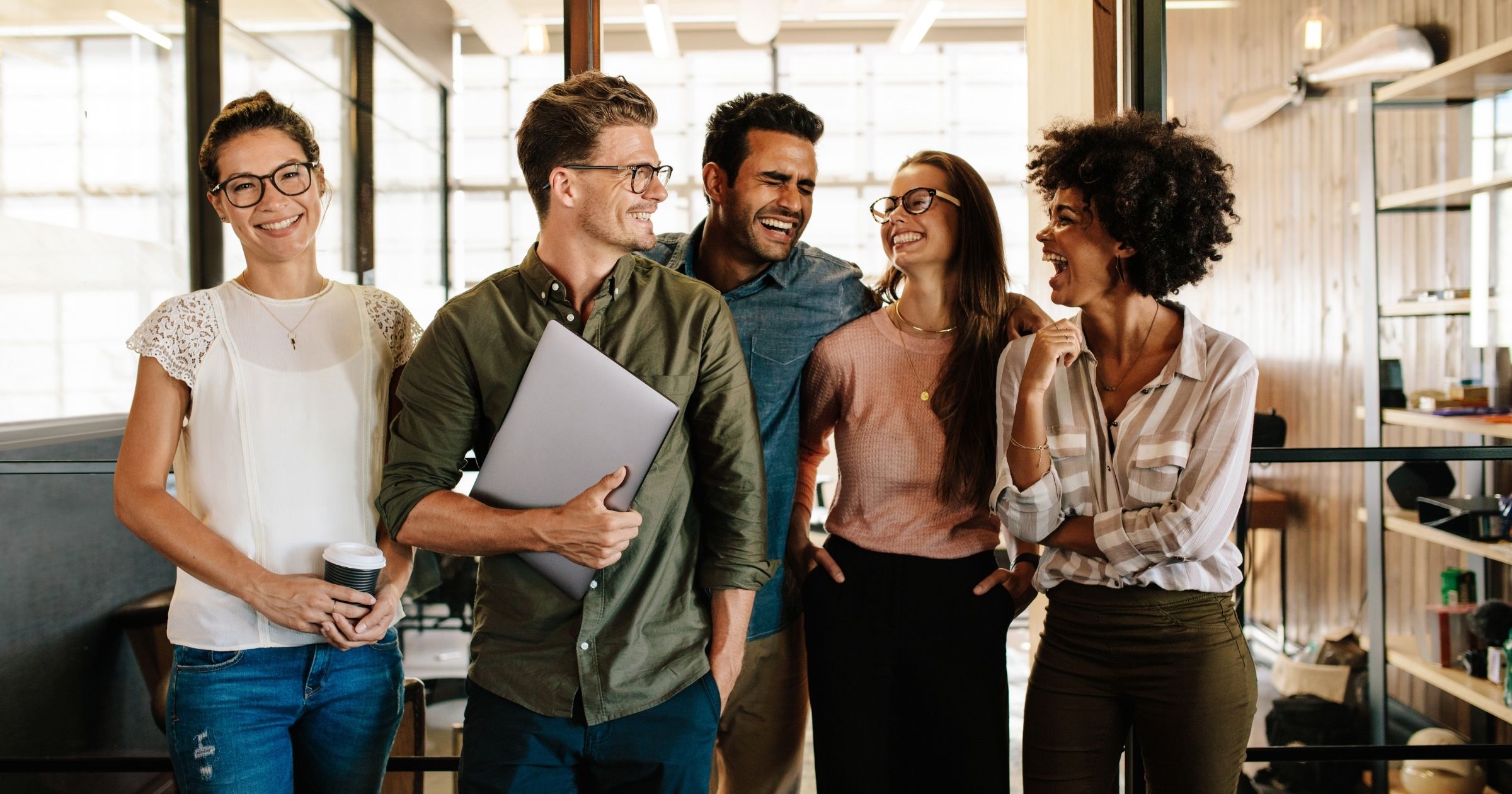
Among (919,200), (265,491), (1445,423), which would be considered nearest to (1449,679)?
(1445,423)

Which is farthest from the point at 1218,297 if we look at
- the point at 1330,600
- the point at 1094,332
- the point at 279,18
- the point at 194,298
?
the point at 279,18

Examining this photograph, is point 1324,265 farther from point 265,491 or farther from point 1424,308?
point 265,491

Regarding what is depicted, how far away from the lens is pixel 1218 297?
4133 mm

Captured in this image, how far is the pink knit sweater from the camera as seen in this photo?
65.4 inches

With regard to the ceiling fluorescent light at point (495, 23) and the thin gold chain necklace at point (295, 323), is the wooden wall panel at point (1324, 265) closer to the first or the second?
the ceiling fluorescent light at point (495, 23)

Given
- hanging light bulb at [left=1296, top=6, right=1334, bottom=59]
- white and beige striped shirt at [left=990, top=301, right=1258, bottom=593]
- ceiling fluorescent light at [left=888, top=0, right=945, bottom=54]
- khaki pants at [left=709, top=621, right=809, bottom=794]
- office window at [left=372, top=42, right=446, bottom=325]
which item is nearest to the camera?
white and beige striped shirt at [left=990, top=301, right=1258, bottom=593]

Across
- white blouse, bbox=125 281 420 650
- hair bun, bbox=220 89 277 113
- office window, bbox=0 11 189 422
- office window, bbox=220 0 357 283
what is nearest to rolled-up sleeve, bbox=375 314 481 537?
white blouse, bbox=125 281 420 650

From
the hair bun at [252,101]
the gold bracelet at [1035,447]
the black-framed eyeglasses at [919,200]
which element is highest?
the hair bun at [252,101]

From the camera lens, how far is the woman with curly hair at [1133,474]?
58.7 inches

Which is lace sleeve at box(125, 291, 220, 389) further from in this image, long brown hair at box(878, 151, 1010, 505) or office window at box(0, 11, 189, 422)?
office window at box(0, 11, 189, 422)

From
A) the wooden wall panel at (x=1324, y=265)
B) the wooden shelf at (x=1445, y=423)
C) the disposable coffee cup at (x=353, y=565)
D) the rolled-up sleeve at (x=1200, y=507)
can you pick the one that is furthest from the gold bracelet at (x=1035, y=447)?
the wooden shelf at (x=1445, y=423)

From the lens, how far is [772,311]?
183cm

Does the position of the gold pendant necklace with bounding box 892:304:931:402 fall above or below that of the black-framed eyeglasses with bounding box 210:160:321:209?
below

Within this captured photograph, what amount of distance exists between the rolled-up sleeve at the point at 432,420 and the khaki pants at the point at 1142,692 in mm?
1008
